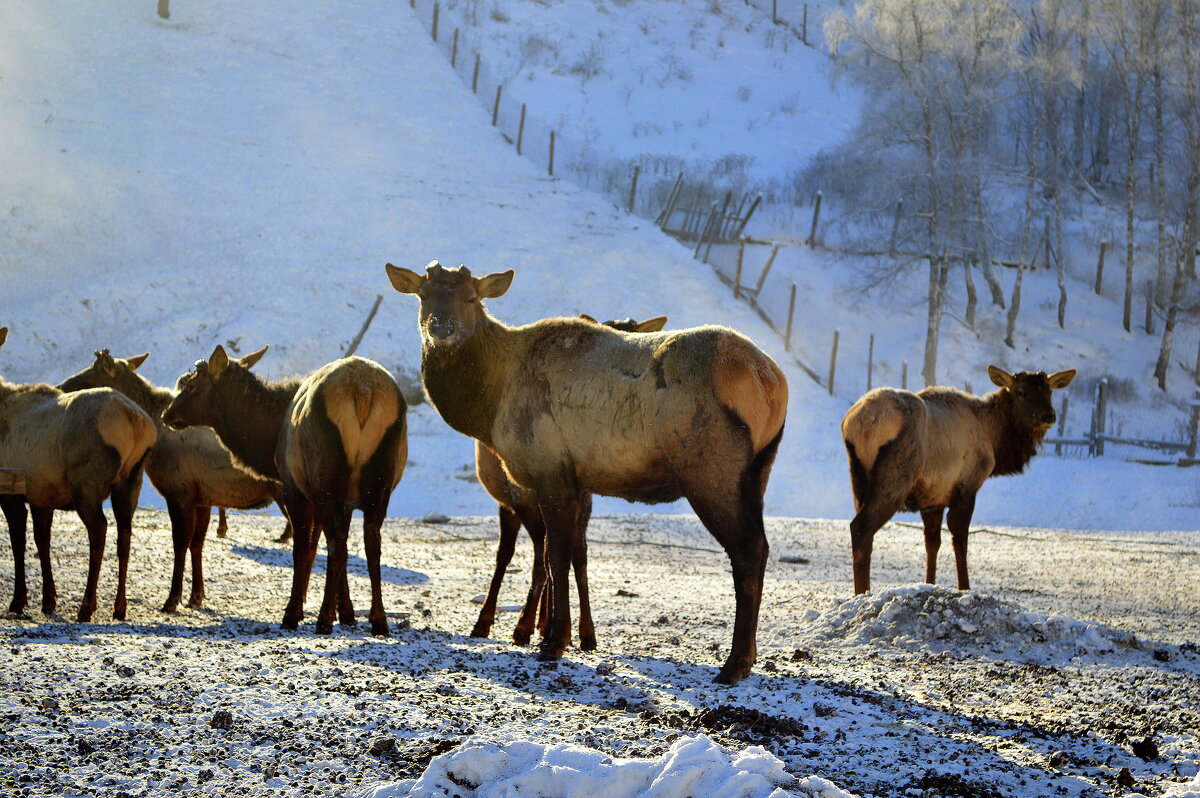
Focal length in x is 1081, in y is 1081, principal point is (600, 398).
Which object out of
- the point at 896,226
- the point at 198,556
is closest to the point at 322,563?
the point at 198,556

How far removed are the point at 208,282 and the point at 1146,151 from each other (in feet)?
135

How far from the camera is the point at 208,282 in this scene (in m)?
29.3

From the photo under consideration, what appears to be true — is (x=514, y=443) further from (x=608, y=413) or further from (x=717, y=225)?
(x=717, y=225)

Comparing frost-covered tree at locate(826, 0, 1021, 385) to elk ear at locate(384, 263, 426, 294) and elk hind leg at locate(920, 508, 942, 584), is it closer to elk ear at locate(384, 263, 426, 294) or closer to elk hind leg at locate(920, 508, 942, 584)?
elk hind leg at locate(920, 508, 942, 584)

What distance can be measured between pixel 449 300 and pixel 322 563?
6632 mm

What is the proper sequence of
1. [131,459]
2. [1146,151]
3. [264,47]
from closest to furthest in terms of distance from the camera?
1. [131,459]
2. [264,47]
3. [1146,151]

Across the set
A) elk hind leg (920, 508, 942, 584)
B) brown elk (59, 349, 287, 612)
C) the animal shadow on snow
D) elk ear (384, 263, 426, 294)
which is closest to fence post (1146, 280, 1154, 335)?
elk hind leg (920, 508, 942, 584)

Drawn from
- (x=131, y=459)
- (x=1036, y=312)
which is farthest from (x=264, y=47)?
(x=131, y=459)

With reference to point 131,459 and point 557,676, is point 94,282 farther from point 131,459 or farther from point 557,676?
point 557,676

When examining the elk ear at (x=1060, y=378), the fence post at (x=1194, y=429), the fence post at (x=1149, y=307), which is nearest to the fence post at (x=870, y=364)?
the fence post at (x=1194, y=429)

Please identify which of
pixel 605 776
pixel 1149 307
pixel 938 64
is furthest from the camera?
pixel 1149 307

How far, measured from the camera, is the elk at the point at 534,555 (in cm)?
824

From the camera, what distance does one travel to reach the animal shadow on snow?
41.8 feet

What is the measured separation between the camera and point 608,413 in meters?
7.39
